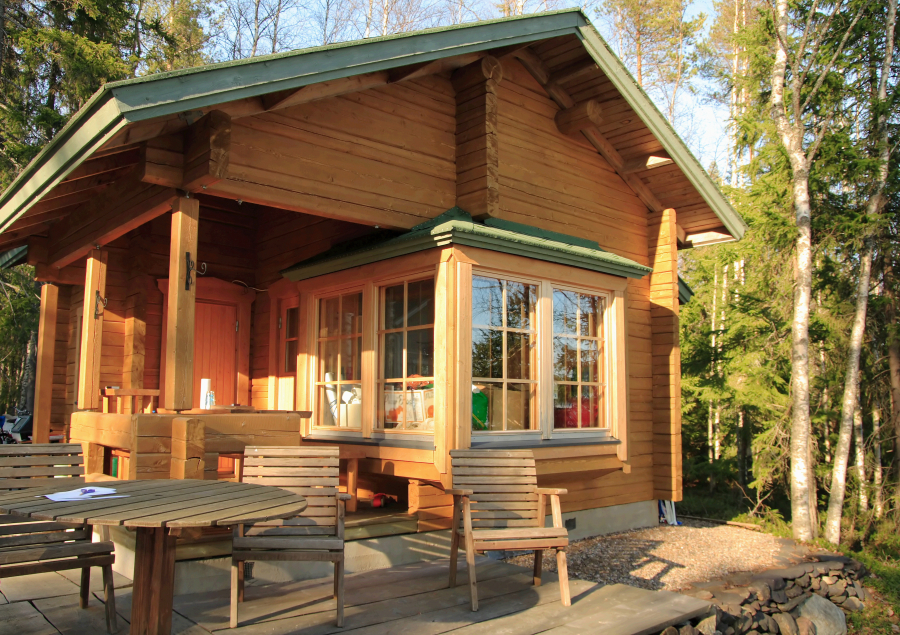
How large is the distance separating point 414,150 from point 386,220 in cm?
79

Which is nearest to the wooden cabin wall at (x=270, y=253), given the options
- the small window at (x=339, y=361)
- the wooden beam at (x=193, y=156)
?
the small window at (x=339, y=361)

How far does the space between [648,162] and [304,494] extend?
5648 millimetres

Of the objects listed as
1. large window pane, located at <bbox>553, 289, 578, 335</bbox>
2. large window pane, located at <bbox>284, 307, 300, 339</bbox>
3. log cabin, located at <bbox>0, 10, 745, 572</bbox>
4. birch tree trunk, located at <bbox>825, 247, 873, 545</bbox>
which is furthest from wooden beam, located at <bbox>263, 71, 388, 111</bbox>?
birch tree trunk, located at <bbox>825, 247, 873, 545</bbox>

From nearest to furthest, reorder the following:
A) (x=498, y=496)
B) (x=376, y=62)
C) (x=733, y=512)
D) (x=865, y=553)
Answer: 1. (x=498, y=496)
2. (x=376, y=62)
3. (x=865, y=553)
4. (x=733, y=512)

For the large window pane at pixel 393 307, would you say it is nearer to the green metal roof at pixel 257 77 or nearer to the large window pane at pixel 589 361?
the large window pane at pixel 589 361

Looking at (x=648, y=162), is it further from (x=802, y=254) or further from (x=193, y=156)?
(x=193, y=156)

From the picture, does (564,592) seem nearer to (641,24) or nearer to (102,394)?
(102,394)

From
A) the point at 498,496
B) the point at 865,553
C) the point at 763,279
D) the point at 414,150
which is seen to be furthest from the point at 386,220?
the point at 865,553

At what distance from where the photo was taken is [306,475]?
425cm

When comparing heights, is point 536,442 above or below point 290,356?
below

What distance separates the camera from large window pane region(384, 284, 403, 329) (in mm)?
6277

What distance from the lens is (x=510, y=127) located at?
7.18 m

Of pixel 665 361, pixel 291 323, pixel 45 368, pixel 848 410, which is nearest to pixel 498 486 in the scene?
pixel 291 323

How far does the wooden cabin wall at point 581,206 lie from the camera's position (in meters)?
7.18
